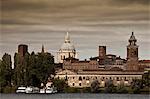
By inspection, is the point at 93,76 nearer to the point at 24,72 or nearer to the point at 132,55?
the point at 132,55

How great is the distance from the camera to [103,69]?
211 ft

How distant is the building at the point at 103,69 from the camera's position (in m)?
59.4

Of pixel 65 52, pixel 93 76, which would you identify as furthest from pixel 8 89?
pixel 65 52

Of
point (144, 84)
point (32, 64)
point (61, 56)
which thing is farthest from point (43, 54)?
point (61, 56)

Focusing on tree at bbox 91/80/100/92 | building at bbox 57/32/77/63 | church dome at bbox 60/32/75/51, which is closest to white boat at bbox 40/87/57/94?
tree at bbox 91/80/100/92

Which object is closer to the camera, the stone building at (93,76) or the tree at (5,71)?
the tree at (5,71)

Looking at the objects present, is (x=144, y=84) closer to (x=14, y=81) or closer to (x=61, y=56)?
(x=14, y=81)

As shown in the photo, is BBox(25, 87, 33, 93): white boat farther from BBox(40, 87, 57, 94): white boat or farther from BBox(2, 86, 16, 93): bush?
BBox(40, 87, 57, 94): white boat

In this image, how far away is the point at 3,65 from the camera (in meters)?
→ 36.5

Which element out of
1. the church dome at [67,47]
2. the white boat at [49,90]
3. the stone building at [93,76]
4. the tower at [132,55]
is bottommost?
the white boat at [49,90]

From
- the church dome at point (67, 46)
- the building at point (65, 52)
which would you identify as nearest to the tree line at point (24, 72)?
the church dome at point (67, 46)

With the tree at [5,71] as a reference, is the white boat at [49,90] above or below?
below

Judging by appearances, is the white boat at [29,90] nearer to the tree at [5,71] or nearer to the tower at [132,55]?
the tree at [5,71]

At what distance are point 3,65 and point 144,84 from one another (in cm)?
961
